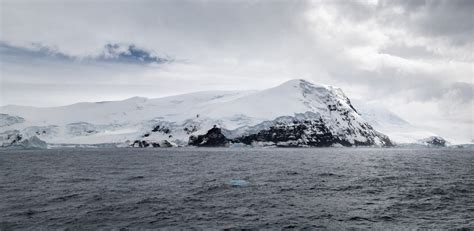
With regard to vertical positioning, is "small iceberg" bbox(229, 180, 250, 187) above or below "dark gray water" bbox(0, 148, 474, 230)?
above

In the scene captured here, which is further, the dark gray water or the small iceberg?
the small iceberg

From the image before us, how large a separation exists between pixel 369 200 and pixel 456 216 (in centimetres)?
837

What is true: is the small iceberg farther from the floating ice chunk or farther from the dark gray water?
the dark gray water

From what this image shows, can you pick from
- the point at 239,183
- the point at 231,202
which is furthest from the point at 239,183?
the point at 231,202

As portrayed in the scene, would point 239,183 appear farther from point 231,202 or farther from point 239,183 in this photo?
point 231,202

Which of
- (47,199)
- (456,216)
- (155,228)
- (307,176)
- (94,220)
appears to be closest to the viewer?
(155,228)

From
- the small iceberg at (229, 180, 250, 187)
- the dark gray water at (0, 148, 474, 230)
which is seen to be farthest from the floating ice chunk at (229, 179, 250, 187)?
the dark gray water at (0, 148, 474, 230)

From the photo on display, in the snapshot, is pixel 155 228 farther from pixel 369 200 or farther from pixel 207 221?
pixel 369 200

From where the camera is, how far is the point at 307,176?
196 ft

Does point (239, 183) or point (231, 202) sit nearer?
point (231, 202)

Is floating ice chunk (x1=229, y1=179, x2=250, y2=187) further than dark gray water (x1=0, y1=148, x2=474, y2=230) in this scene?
Yes

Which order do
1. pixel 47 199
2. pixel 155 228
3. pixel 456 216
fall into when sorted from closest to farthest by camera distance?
pixel 155 228 < pixel 456 216 < pixel 47 199

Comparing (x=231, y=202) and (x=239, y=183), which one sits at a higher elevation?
(x=239, y=183)

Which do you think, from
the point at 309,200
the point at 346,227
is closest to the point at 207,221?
the point at 346,227
